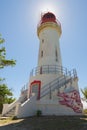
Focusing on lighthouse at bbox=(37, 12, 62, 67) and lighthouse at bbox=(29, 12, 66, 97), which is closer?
lighthouse at bbox=(29, 12, 66, 97)

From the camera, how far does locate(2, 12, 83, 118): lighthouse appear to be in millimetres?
17219

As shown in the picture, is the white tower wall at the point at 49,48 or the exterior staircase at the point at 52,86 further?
the white tower wall at the point at 49,48

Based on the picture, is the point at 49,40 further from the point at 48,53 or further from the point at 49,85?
the point at 49,85

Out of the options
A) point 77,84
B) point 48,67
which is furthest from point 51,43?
point 77,84

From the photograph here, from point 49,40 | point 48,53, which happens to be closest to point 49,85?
point 48,53

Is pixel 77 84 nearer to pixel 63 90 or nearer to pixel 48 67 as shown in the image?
pixel 63 90

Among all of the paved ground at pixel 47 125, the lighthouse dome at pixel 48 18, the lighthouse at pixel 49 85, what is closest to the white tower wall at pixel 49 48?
the lighthouse at pixel 49 85

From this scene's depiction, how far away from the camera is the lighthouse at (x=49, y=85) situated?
678 inches

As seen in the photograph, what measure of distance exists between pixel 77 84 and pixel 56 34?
9.29 metres

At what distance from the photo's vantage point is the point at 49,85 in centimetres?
1956

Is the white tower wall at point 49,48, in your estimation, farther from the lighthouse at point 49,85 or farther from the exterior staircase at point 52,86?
the exterior staircase at point 52,86

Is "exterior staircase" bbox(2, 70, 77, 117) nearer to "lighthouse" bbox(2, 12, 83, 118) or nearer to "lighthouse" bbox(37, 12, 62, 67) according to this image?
"lighthouse" bbox(2, 12, 83, 118)

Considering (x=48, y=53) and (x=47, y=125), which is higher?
(x=48, y=53)

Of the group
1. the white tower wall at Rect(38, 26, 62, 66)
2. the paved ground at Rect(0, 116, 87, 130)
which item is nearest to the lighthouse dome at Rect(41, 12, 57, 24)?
the white tower wall at Rect(38, 26, 62, 66)
